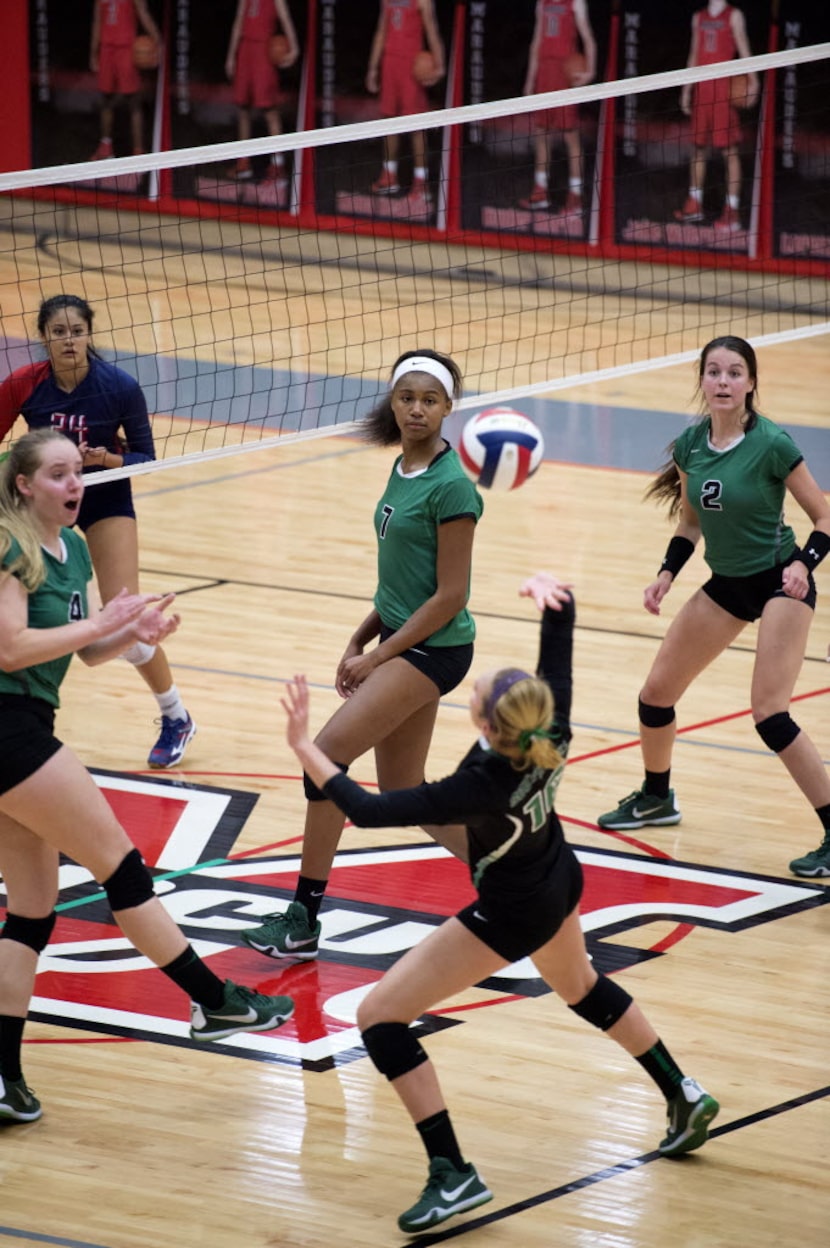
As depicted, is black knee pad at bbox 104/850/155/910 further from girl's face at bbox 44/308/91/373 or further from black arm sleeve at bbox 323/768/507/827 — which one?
girl's face at bbox 44/308/91/373

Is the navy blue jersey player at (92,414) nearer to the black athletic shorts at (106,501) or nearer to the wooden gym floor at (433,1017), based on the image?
the black athletic shorts at (106,501)

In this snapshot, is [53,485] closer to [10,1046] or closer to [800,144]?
[10,1046]

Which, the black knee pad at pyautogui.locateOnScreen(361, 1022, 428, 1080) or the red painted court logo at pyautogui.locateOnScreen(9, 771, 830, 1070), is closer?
the black knee pad at pyautogui.locateOnScreen(361, 1022, 428, 1080)

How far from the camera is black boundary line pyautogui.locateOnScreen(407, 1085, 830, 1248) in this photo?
486cm

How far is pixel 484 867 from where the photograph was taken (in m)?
4.92

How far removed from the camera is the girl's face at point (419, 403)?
6.27m

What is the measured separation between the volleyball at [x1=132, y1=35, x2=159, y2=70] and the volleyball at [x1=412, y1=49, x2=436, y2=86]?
3.56 meters

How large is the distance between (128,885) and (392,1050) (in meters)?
0.93

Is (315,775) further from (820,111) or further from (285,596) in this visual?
(820,111)

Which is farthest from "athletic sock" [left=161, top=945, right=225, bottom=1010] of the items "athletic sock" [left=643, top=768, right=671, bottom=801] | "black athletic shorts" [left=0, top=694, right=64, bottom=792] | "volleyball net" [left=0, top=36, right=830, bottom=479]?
"volleyball net" [left=0, top=36, right=830, bottom=479]

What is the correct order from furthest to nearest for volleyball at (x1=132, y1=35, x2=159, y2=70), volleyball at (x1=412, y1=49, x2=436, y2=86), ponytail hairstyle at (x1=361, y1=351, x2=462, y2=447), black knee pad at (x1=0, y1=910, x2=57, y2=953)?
volleyball at (x1=132, y1=35, x2=159, y2=70) < volleyball at (x1=412, y1=49, x2=436, y2=86) < ponytail hairstyle at (x1=361, y1=351, x2=462, y2=447) < black knee pad at (x1=0, y1=910, x2=57, y2=953)

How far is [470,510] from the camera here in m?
6.29

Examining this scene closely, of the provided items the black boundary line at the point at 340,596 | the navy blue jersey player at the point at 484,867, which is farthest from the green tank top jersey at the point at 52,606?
the black boundary line at the point at 340,596

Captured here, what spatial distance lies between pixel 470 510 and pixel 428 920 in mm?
1567
